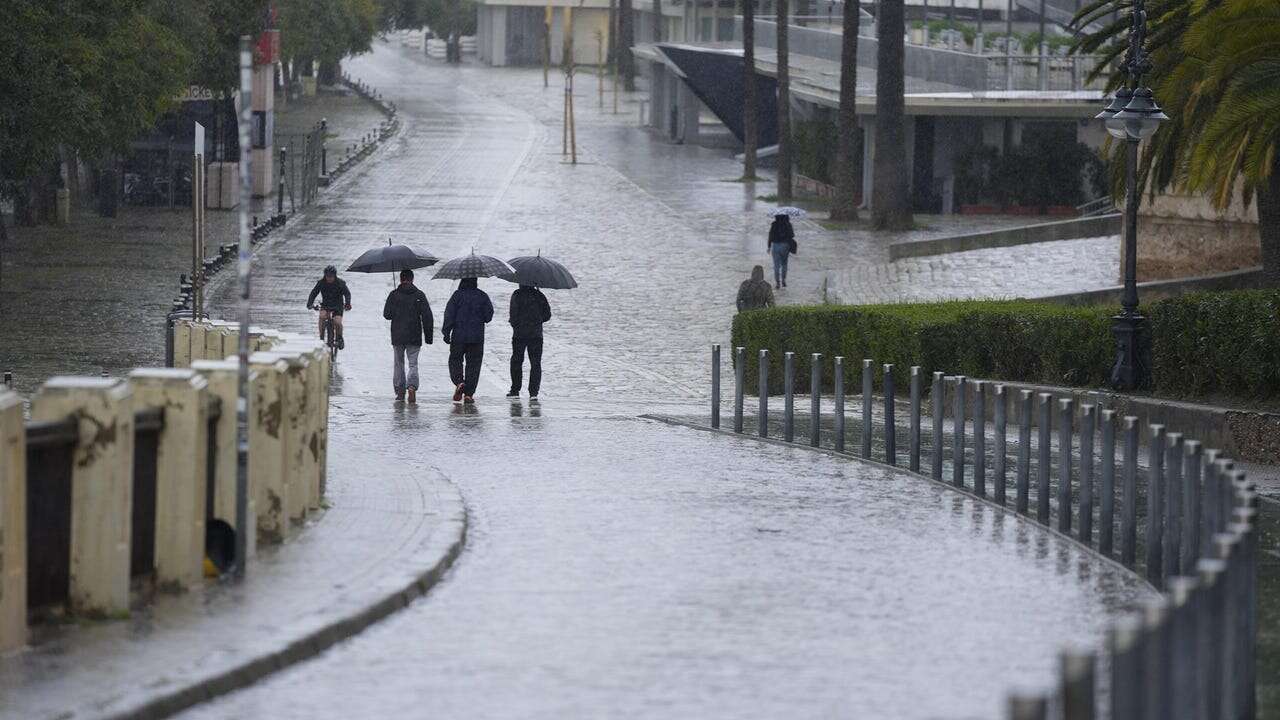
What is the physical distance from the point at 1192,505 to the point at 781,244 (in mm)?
27616

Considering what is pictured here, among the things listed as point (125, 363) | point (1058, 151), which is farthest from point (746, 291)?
point (1058, 151)

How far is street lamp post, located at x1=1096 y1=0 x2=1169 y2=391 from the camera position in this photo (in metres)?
19.8

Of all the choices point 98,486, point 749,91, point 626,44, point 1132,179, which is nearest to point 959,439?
point 1132,179

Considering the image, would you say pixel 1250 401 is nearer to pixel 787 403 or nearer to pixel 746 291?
pixel 787 403

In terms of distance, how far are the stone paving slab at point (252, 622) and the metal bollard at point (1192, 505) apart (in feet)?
12.8

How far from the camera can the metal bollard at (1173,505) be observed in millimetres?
11469

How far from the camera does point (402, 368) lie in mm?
22766

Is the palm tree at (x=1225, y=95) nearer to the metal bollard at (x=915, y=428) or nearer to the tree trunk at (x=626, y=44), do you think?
the metal bollard at (x=915, y=428)

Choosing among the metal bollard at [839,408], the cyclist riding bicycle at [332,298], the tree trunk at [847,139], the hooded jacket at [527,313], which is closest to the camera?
the metal bollard at [839,408]

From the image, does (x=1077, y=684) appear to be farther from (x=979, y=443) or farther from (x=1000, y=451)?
(x=979, y=443)

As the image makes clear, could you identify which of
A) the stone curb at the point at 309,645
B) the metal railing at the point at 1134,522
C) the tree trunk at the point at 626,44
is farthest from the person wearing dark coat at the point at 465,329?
the tree trunk at the point at 626,44

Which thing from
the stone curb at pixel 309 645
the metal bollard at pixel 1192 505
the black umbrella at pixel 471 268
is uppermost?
the black umbrella at pixel 471 268

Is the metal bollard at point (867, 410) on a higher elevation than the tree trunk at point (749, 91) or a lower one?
lower

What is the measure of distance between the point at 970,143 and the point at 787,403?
36.7m
